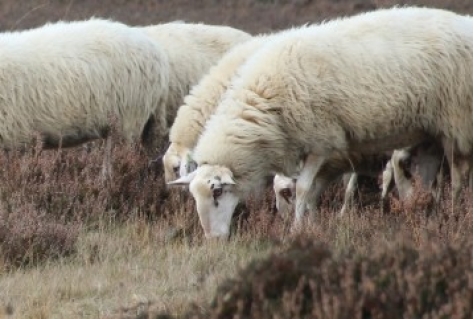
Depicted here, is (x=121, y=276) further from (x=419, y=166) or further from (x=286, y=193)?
(x=419, y=166)

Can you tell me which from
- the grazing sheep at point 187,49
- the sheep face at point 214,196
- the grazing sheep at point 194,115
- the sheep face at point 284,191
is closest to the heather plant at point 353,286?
the sheep face at point 214,196

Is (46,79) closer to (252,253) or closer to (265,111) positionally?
(265,111)

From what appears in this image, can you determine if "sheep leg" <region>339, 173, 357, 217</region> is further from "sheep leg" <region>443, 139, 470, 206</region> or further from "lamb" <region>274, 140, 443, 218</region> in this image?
"sheep leg" <region>443, 139, 470, 206</region>

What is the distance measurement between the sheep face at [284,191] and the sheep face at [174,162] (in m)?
0.78

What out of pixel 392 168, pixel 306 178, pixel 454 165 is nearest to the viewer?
pixel 306 178

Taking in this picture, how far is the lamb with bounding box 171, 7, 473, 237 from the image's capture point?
779cm

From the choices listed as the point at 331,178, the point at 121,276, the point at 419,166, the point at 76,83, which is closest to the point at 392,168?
the point at 419,166

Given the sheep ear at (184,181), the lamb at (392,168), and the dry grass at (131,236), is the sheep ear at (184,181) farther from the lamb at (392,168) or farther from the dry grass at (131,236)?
the lamb at (392,168)

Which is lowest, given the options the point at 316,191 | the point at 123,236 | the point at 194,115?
the point at 316,191

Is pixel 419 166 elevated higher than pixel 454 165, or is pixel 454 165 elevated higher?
pixel 454 165

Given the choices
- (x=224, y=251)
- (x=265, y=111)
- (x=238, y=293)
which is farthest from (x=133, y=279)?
(x=265, y=111)

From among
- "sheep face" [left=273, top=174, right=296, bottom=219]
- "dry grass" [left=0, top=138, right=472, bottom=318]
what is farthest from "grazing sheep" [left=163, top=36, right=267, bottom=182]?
"sheep face" [left=273, top=174, right=296, bottom=219]

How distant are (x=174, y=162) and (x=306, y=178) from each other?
4.27 ft

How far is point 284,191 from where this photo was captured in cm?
870
